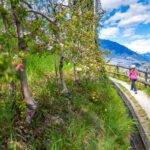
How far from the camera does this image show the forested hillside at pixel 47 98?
5.95 metres

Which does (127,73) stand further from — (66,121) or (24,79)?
(24,79)

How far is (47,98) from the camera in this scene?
7582mm

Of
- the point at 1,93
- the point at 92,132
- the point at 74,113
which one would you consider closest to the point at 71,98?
the point at 74,113

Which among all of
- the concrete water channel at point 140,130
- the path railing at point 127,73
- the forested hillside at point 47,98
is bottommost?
the concrete water channel at point 140,130

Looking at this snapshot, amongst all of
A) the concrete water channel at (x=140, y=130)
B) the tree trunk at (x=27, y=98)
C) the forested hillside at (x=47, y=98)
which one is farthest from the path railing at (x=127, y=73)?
the tree trunk at (x=27, y=98)

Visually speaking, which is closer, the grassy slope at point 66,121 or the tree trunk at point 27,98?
the grassy slope at point 66,121

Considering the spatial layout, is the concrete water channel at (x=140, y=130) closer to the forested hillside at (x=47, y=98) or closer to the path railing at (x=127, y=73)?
the forested hillside at (x=47, y=98)

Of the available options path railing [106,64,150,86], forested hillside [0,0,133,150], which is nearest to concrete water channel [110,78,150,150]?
forested hillside [0,0,133,150]

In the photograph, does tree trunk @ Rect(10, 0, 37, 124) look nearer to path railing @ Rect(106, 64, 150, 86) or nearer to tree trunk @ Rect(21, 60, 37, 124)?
tree trunk @ Rect(21, 60, 37, 124)

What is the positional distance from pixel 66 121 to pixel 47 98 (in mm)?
759

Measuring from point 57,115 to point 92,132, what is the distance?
31.3 inches

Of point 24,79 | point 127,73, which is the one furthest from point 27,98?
point 127,73

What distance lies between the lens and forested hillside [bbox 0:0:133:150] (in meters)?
5.95

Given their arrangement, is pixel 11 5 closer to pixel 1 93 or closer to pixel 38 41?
pixel 38 41
